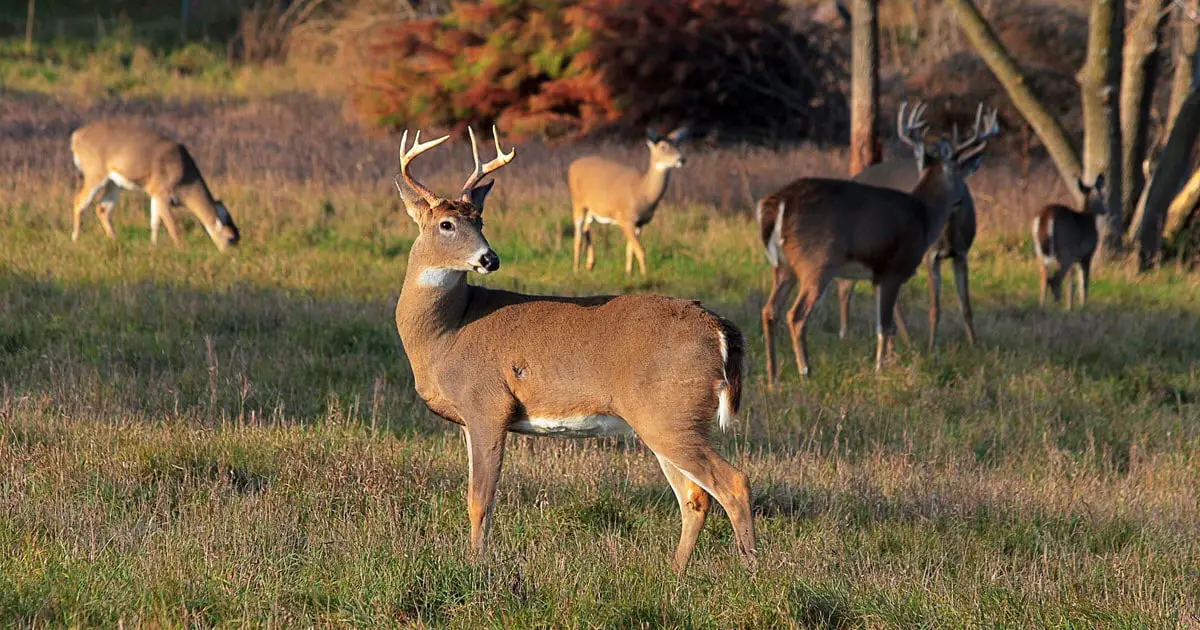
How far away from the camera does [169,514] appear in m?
5.71

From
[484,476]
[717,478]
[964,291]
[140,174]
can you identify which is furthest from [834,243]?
[140,174]

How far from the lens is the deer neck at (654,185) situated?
524 inches

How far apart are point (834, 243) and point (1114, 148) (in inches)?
244

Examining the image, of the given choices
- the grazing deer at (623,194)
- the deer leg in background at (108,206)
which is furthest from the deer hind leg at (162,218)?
the grazing deer at (623,194)

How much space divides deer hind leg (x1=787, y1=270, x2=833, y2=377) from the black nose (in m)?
Answer: 4.54

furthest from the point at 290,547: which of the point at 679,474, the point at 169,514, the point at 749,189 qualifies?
the point at 749,189

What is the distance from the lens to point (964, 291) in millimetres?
11148

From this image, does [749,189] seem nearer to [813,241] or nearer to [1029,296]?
[1029,296]

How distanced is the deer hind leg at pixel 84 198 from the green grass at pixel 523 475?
1.87ft

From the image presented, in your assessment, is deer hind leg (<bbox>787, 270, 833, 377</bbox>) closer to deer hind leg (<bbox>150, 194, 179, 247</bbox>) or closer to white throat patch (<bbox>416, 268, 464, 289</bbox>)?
white throat patch (<bbox>416, 268, 464, 289</bbox>)

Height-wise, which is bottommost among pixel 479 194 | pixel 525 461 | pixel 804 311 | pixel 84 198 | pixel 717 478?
pixel 525 461

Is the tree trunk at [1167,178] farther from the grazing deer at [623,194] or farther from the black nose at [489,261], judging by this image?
the black nose at [489,261]

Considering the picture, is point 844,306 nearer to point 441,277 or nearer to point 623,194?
point 623,194

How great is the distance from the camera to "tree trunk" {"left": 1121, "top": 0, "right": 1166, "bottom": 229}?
48.1ft
